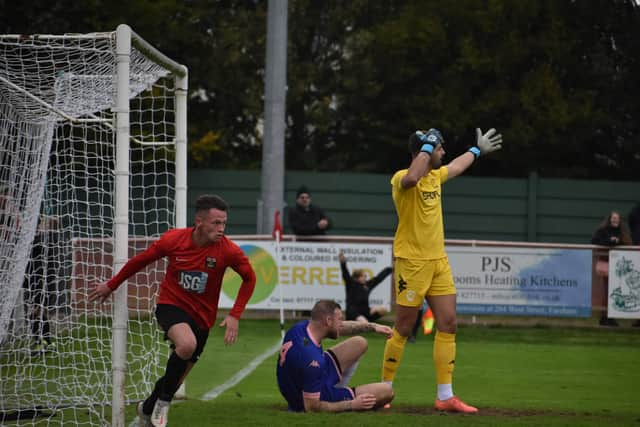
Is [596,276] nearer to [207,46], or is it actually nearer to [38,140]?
[38,140]

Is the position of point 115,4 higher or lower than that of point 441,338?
higher

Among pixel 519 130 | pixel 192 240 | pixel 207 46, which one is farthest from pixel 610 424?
pixel 207 46

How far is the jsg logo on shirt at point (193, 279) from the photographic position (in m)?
8.09

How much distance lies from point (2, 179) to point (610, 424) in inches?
261

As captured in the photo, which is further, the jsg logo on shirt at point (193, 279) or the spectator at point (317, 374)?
the spectator at point (317, 374)

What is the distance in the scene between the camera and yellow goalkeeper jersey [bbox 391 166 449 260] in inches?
358

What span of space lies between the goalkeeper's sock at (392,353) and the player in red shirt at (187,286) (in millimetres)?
→ 1627

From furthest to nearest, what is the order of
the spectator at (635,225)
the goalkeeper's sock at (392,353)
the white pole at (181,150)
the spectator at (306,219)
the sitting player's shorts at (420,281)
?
the spectator at (635,225) < the spectator at (306,219) < the white pole at (181,150) < the goalkeeper's sock at (392,353) < the sitting player's shorts at (420,281)

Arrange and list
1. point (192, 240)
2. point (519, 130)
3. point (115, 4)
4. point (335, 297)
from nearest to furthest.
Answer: point (192, 240) → point (335, 297) → point (115, 4) → point (519, 130)

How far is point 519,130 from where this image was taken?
94.0 feet

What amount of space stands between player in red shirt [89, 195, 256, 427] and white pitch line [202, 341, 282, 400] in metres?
2.48

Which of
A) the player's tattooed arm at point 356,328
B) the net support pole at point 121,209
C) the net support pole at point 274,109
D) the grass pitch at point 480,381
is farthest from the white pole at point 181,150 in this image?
the net support pole at point 274,109

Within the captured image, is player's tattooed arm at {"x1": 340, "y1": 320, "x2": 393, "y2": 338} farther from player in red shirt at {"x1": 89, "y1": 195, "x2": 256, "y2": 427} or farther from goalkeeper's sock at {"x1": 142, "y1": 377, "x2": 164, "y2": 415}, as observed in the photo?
goalkeeper's sock at {"x1": 142, "y1": 377, "x2": 164, "y2": 415}

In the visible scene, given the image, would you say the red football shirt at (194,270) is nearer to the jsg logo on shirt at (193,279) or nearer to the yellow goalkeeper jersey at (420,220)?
the jsg logo on shirt at (193,279)
